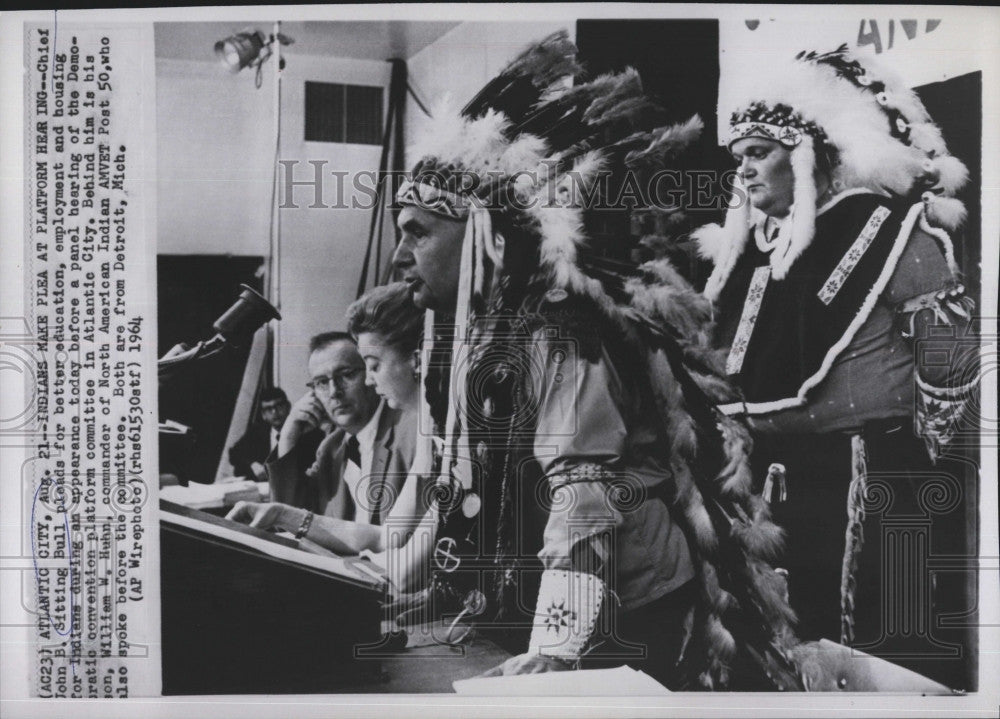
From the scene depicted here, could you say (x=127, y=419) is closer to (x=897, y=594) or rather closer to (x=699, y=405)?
Result: (x=699, y=405)

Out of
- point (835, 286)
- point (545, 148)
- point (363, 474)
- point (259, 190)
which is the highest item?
point (545, 148)

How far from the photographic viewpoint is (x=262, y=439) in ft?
9.12

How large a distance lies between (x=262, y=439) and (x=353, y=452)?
26 cm

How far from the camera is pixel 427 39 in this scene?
275 cm

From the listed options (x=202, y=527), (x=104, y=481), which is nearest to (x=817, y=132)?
(x=202, y=527)

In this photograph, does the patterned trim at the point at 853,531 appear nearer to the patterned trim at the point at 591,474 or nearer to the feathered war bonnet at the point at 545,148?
the patterned trim at the point at 591,474

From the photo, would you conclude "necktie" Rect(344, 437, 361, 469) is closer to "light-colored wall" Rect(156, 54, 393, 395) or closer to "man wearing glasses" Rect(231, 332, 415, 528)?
"man wearing glasses" Rect(231, 332, 415, 528)


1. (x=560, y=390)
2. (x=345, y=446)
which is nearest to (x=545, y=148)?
(x=560, y=390)

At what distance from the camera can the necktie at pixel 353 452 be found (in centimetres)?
279

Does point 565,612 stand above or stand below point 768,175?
below

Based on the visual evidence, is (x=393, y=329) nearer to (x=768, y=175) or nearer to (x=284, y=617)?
(x=284, y=617)

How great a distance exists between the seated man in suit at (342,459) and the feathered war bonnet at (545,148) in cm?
46

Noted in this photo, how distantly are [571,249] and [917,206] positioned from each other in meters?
0.99

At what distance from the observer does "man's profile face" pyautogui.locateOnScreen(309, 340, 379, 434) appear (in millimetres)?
2779
